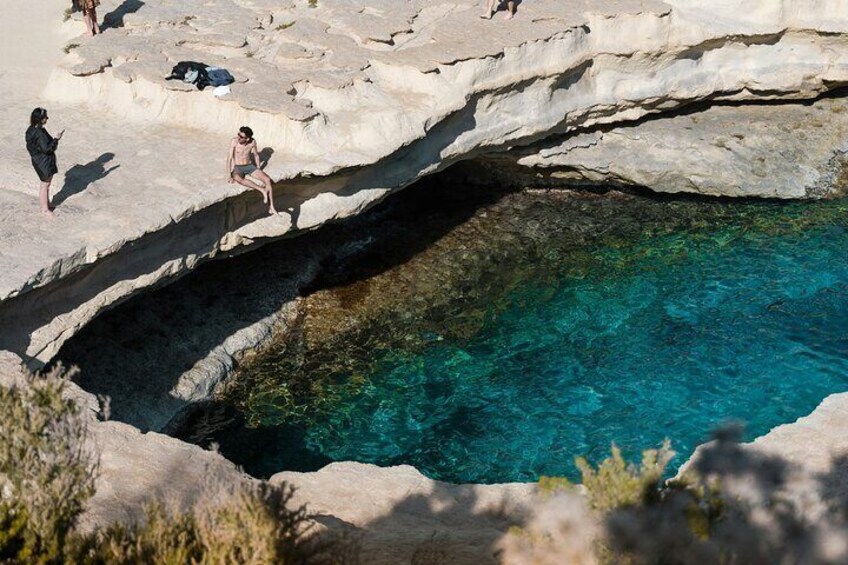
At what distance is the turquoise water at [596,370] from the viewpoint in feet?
52.0

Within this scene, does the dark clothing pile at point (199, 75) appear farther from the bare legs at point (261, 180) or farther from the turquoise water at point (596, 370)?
the turquoise water at point (596, 370)

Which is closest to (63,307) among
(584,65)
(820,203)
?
(584,65)

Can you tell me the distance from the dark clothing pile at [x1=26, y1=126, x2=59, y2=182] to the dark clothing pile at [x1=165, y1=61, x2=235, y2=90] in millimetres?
3479

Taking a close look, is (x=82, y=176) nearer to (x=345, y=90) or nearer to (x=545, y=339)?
(x=345, y=90)

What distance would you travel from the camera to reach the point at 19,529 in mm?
8867

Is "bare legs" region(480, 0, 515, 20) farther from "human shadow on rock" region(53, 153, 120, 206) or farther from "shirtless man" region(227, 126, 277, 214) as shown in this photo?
"human shadow on rock" region(53, 153, 120, 206)

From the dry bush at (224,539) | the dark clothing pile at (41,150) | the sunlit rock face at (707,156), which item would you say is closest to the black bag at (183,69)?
the dark clothing pile at (41,150)

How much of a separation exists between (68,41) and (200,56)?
283cm

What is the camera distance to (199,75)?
17.3 meters

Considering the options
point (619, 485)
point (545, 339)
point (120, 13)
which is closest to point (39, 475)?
point (619, 485)

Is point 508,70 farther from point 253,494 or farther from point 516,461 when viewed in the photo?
point 253,494

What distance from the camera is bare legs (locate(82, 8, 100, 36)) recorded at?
62.5 ft

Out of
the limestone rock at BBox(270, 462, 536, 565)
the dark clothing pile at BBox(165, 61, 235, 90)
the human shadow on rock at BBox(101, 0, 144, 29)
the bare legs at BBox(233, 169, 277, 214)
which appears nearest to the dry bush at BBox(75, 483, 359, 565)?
the limestone rock at BBox(270, 462, 536, 565)

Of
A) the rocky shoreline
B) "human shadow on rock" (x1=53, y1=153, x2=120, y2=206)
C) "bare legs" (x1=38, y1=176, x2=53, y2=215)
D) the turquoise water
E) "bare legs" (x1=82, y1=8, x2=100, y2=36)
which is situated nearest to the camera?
the rocky shoreline
